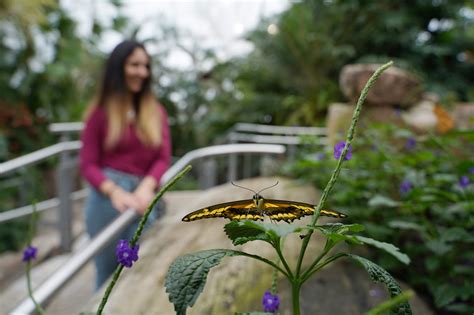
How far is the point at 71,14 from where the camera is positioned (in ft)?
23.1

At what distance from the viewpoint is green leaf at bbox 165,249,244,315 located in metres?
0.42

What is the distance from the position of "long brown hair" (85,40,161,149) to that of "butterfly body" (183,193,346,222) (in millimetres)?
1805

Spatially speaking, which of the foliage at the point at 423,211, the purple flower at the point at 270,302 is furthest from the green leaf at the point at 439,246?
the purple flower at the point at 270,302

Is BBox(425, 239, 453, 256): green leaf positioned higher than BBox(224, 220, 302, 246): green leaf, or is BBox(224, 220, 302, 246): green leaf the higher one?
BBox(224, 220, 302, 246): green leaf

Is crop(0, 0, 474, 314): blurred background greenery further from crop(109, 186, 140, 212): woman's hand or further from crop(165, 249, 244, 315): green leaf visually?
crop(165, 249, 244, 315): green leaf

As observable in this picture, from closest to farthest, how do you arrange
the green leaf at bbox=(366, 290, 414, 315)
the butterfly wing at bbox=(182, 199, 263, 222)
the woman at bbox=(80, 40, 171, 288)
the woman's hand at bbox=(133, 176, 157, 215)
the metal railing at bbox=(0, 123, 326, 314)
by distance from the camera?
the green leaf at bbox=(366, 290, 414, 315), the butterfly wing at bbox=(182, 199, 263, 222), the metal railing at bbox=(0, 123, 326, 314), the woman's hand at bbox=(133, 176, 157, 215), the woman at bbox=(80, 40, 171, 288)

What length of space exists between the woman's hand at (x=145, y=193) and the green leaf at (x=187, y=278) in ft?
4.46

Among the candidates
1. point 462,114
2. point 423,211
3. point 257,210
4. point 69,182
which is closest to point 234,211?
point 257,210

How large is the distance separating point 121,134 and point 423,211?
4.43 feet

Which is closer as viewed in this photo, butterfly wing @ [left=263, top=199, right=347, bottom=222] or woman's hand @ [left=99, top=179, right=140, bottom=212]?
butterfly wing @ [left=263, top=199, right=347, bottom=222]

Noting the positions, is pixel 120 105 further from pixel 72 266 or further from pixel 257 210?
pixel 257 210

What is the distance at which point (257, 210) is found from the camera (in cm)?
39

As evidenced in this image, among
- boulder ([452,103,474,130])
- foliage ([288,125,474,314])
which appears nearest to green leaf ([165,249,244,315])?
foliage ([288,125,474,314])

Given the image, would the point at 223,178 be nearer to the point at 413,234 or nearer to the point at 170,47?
the point at 170,47
